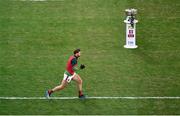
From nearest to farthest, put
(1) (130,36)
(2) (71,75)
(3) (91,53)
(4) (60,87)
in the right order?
(2) (71,75), (4) (60,87), (3) (91,53), (1) (130,36)

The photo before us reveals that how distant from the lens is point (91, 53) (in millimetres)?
21422

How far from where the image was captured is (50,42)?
22281 millimetres

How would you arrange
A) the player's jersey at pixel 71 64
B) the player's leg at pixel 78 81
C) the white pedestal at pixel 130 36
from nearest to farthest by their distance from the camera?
1. the player's jersey at pixel 71 64
2. the player's leg at pixel 78 81
3. the white pedestal at pixel 130 36

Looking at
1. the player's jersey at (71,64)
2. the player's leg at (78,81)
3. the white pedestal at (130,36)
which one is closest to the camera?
the player's jersey at (71,64)

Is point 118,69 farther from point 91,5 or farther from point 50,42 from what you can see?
point 91,5

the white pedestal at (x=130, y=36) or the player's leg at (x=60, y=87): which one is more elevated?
the white pedestal at (x=130, y=36)

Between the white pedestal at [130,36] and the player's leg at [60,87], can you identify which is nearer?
the player's leg at [60,87]

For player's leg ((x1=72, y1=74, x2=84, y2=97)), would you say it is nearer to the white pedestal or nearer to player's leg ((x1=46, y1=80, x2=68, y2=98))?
player's leg ((x1=46, y1=80, x2=68, y2=98))

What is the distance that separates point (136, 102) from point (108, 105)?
0.94 metres

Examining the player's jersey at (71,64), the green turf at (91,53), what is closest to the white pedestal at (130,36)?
the green turf at (91,53)

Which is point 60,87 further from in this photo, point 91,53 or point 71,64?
point 91,53

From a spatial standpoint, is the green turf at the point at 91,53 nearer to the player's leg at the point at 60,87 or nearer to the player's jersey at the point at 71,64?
the player's leg at the point at 60,87

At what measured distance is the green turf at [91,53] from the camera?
17.7 metres

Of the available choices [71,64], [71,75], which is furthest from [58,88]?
[71,64]
